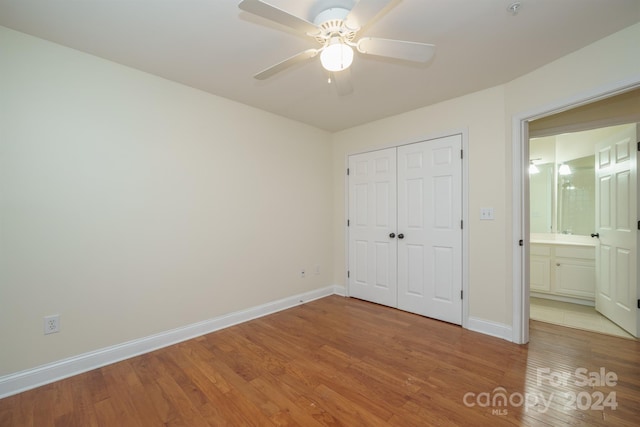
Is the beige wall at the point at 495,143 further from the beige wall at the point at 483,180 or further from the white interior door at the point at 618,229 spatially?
the white interior door at the point at 618,229

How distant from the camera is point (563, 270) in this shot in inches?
144

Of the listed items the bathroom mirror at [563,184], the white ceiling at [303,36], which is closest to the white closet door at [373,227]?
the white ceiling at [303,36]

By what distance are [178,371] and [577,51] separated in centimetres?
394

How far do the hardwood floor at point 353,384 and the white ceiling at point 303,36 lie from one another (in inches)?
93.5

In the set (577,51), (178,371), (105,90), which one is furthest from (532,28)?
(178,371)

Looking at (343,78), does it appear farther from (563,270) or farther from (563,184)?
(563,184)

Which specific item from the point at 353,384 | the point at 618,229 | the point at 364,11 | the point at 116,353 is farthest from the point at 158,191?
the point at 618,229

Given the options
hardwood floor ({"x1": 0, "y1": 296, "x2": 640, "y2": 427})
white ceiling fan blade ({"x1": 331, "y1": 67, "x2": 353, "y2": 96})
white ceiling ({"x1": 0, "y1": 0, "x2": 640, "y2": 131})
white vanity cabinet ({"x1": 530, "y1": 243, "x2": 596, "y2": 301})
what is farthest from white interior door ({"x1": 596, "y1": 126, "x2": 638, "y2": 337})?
white ceiling fan blade ({"x1": 331, "y1": 67, "x2": 353, "y2": 96})

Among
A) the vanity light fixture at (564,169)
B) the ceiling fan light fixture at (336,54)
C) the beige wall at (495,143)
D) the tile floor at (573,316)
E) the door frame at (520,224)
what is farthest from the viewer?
the vanity light fixture at (564,169)

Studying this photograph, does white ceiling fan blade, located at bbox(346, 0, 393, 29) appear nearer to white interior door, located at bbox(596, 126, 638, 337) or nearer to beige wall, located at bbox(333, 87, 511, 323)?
beige wall, located at bbox(333, 87, 511, 323)

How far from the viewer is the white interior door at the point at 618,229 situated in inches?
101

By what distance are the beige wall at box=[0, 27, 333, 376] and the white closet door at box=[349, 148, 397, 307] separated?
112 cm

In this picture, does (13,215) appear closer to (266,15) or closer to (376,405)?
(266,15)

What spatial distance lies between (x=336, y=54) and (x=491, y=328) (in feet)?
9.31
